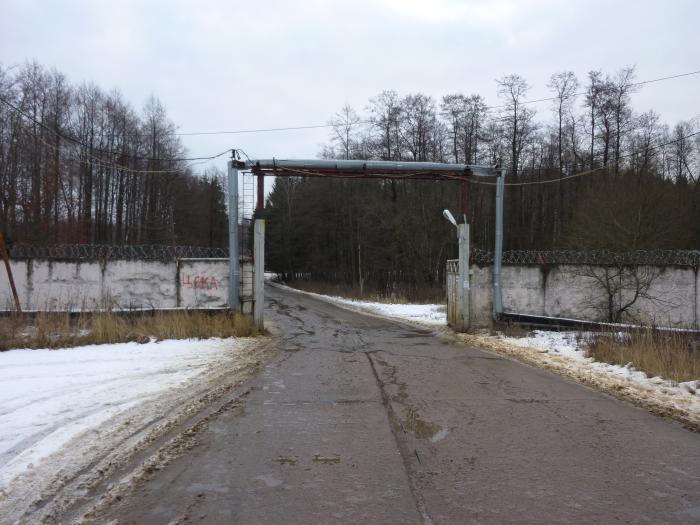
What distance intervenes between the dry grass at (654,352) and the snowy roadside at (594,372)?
175 millimetres

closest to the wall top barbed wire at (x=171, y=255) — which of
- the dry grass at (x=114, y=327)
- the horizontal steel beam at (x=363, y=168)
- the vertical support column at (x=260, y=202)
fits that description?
Answer: the vertical support column at (x=260, y=202)

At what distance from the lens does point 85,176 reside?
4350cm

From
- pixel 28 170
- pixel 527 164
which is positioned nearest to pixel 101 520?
pixel 28 170

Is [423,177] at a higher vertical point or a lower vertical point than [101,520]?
higher

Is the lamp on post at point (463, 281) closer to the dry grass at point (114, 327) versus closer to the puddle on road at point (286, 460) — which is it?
the dry grass at point (114, 327)

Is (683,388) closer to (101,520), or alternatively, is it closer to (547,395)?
(547,395)

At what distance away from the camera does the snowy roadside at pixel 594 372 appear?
22.7 feet

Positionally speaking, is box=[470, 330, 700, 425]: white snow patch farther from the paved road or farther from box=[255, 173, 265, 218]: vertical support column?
box=[255, 173, 265, 218]: vertical support column

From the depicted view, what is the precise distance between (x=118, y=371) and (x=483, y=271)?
1114 cm

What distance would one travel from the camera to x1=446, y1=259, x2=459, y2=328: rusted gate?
16203 millimetres

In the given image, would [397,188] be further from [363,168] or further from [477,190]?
[363,168]

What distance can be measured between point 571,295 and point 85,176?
134 feet

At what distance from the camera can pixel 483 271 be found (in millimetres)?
16297

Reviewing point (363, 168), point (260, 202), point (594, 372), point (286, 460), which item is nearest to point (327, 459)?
point (286, 460)
